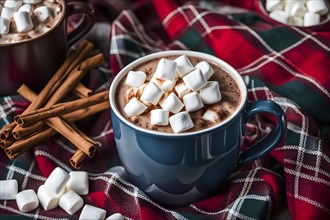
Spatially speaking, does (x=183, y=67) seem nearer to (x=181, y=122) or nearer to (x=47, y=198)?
(x=181, y=122)

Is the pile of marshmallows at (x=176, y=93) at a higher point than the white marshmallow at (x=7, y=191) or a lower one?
higher

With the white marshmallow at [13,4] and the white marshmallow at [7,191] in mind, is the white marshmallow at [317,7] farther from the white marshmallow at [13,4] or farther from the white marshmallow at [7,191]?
the white marshmallow at [7,191]

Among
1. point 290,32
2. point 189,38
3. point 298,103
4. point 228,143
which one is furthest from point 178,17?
point 228,143

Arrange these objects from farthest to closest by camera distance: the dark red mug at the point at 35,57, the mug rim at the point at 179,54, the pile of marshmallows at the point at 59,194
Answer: the dark red mug at the point at 35,57
the pile of marshmallows at the point at 59,194
the mug rim at the point at 179,54

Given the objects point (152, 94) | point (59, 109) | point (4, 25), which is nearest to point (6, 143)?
point (59, 109)

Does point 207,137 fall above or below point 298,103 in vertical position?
above

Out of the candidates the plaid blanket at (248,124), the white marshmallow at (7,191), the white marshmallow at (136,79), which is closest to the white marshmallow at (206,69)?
the white marshmallow at (136,79)

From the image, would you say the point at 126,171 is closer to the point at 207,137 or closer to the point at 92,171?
the point at 92,171
